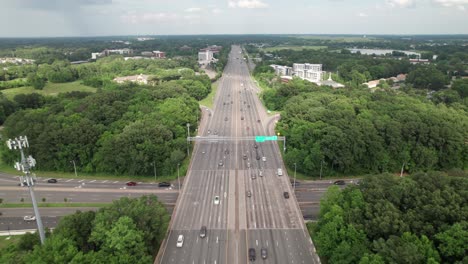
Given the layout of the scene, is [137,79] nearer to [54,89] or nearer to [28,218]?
[54,89]

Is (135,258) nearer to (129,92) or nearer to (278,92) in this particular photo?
(129,92)

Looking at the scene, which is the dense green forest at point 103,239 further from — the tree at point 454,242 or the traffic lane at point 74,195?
the tree at point 454,242

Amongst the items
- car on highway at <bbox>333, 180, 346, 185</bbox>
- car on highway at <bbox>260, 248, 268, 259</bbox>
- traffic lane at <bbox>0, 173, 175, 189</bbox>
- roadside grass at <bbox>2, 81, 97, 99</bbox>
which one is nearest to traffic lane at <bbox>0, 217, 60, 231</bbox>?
traffic lane at <bbox>0, 173, 175, 189</bbox>

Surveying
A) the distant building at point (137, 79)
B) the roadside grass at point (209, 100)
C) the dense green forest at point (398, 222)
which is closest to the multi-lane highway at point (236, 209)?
the dense green forest at point (398, 222)

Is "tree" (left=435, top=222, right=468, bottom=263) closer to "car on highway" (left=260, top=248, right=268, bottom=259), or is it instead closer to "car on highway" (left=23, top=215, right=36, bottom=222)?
"car on highway" (left=260, top=248, right=268, bottom=259)

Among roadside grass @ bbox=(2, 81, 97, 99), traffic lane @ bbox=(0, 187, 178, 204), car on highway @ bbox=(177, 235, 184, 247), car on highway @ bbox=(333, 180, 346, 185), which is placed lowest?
traffic lane @ bbox=(0, 187, 178, 204)

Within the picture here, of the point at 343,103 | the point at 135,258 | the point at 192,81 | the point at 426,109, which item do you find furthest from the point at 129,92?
the point at 426,109
